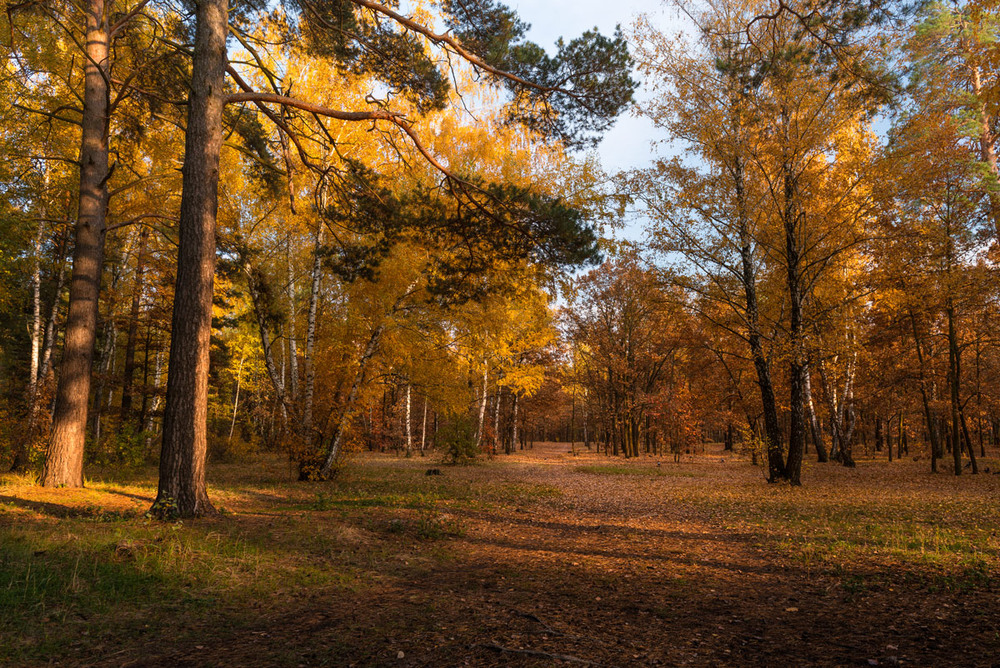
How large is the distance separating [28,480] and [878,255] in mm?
21341

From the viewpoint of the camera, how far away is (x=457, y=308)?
38.9 feet

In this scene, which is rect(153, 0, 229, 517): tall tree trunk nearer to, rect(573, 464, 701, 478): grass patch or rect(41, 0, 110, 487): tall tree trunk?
rect(41, 0, 110, 487): tall tree trunk

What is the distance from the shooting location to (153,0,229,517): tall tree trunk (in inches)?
251

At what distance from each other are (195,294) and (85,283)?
4.76 meters

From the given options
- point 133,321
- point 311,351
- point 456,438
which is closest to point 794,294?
point 311,351

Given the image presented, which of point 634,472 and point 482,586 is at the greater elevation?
point 482,586

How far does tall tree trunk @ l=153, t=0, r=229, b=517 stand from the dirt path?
299 cm

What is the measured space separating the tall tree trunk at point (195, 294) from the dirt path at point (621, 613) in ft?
9.81

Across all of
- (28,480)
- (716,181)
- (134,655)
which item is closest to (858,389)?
(716,181)

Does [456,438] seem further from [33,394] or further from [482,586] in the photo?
[482,586]

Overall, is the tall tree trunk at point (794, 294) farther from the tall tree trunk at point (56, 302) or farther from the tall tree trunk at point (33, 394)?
the tall tree trunk at point (56, 302)

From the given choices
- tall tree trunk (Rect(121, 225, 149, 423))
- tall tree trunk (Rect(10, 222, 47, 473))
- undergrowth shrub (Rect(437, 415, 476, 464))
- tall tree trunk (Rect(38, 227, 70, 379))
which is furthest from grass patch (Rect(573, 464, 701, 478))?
tall tree trunk (Rect(38, 227, 70, 379))

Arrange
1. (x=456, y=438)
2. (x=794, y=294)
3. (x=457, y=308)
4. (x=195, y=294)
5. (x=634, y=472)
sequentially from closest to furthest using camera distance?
1. (x=195, y=294)
2. (x=457, y=308)
3. (x=794, y=294)
4. (x=634, y=472)
5. (x=456, y=438)

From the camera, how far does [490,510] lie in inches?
379
